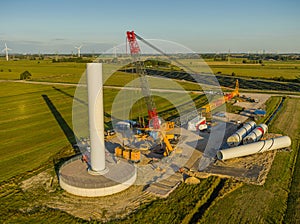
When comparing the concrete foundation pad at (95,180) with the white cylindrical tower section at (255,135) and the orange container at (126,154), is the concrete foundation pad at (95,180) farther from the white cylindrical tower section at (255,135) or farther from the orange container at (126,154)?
the white cylindrical tower section at (255,135)

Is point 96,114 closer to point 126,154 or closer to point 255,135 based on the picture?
point 126,154

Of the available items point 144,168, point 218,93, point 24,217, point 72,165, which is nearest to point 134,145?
point 144,168

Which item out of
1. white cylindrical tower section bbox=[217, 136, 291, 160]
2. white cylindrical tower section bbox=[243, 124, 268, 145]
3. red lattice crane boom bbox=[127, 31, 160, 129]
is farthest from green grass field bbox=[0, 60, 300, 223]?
red lattice crane boom bbox=[127, 31, 160, 129]

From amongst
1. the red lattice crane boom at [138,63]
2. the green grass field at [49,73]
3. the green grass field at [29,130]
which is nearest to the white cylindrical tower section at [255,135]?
the red lattice crane boom at [138,63]

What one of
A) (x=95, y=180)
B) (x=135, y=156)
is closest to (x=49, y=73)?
(x=135, y=156)

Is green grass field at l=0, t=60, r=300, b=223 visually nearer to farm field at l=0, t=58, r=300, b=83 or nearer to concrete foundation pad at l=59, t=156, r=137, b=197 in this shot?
concrete foundation pad at l=59, t=156, r=137, b=197
